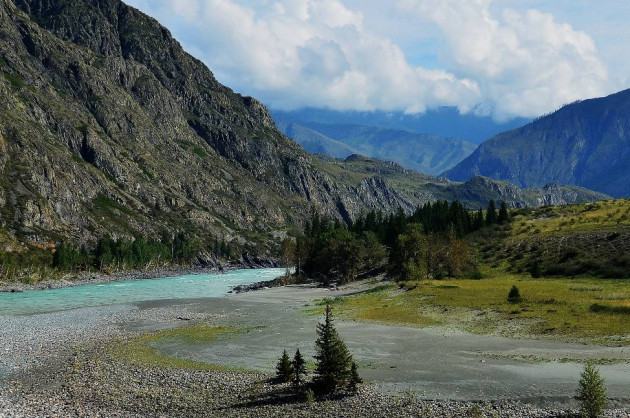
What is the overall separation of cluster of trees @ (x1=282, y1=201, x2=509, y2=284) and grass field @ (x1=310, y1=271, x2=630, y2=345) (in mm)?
25624

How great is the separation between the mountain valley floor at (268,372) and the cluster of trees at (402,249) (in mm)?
53281

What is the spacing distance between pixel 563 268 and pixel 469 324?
159 feet

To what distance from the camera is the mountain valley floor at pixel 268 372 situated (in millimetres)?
30031

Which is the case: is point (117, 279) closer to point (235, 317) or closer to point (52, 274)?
point (52, 274)

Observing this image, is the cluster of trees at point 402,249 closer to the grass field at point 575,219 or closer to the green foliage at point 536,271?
the grass field at point 575,219

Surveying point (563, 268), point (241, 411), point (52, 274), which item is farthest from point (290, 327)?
point (52, 274)

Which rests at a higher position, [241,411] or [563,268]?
[563,268]

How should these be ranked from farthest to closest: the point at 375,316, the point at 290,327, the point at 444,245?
the point at 444,245
the point at 375,316
the point at 290,327

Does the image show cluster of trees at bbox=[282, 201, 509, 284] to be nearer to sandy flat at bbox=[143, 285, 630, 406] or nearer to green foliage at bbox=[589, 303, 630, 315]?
green foliage at bbox=[589, 303, 630, 315]

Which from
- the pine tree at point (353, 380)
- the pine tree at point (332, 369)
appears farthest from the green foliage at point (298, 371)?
the pine tree at point (353, 380)

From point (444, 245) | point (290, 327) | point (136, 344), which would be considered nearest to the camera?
point (136, 344)

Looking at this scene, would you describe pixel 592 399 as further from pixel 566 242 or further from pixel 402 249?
pixel 566 242

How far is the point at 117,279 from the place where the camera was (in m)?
194

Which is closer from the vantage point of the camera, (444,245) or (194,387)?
(194,387)
